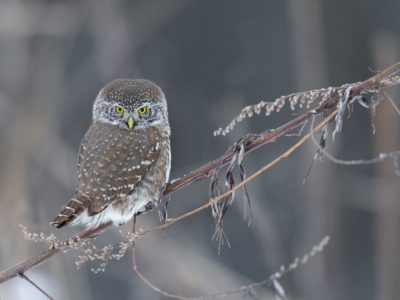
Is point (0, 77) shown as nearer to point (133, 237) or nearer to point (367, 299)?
point (367, 299)

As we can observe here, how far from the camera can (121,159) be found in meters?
3.73

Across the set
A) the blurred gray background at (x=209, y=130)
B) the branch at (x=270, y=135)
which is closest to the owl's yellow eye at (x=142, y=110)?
the branch at (x=270, y=135)

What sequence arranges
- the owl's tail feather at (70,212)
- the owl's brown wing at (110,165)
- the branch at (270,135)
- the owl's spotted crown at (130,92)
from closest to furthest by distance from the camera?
the branch at (270,135) → the owl's tail feather at (70,212) → the owl's brown wing at (110,165) → the owl's spotted crown at (130,92)

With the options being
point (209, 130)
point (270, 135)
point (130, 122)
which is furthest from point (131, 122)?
point (209, 130)

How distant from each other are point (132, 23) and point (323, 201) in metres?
3.93

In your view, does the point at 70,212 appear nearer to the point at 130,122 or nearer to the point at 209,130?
the point at 130,122

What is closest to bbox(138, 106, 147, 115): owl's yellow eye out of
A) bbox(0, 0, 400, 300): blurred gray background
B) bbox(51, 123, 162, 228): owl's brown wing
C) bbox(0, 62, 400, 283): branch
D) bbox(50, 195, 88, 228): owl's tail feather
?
bbox(51, 123, 162, 228): owl's brown wing

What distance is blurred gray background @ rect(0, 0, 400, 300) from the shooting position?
598 centimetres

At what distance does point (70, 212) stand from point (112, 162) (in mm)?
424

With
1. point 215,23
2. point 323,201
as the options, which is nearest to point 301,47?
point 323,201

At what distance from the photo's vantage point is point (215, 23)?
389 inches

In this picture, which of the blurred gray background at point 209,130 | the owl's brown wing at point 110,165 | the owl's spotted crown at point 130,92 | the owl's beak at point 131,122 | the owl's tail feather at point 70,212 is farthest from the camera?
the blurred gray background at point 209,130

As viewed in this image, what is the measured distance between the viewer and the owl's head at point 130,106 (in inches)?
162

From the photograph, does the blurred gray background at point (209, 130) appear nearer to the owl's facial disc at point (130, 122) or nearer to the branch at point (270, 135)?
the owl's facial disc at point (130, 122)
